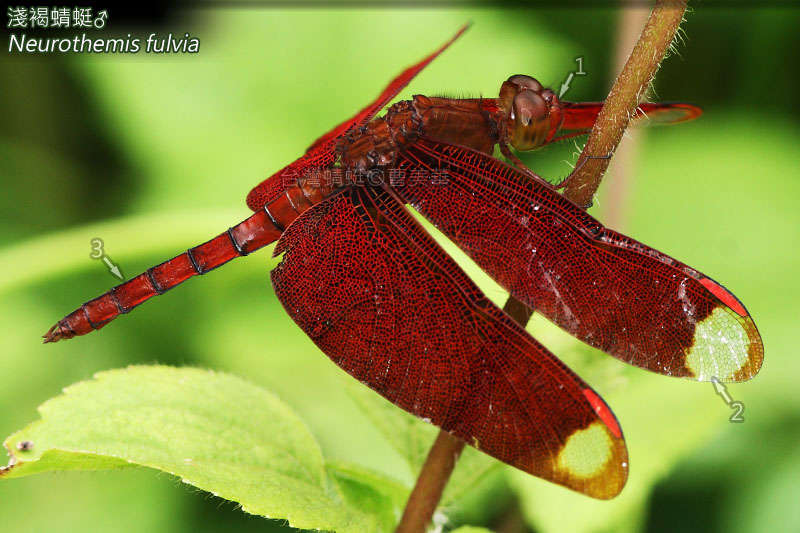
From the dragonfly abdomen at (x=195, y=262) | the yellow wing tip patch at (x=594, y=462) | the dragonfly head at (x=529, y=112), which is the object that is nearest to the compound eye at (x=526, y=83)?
the dragonfly head at (x=529, y=112)

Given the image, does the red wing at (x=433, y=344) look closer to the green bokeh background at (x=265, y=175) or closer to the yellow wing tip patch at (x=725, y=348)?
the yellow wing tip patch at (x=725, y=348)

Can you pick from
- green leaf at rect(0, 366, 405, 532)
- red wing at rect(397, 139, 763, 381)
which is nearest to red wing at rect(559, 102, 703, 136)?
red wing at rect(397, 139, 763, 381)

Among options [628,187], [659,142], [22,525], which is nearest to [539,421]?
[628,187]

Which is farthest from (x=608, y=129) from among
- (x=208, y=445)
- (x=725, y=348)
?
(x=208, y=445)

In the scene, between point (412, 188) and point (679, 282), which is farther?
point (412, 188)

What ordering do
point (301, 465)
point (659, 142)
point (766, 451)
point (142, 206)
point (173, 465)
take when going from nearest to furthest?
→ point (173, 465), point (301, 465), point (766, 451), point (142, 206), point (659, 142)

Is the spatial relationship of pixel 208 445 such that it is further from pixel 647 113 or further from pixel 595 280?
A: pixel 647 113

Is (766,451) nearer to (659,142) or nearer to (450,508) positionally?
(450,508)

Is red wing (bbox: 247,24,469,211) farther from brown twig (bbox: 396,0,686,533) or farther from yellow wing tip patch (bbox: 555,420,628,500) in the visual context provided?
yellow wing tip patch (bbox: 555,420,628,500)
